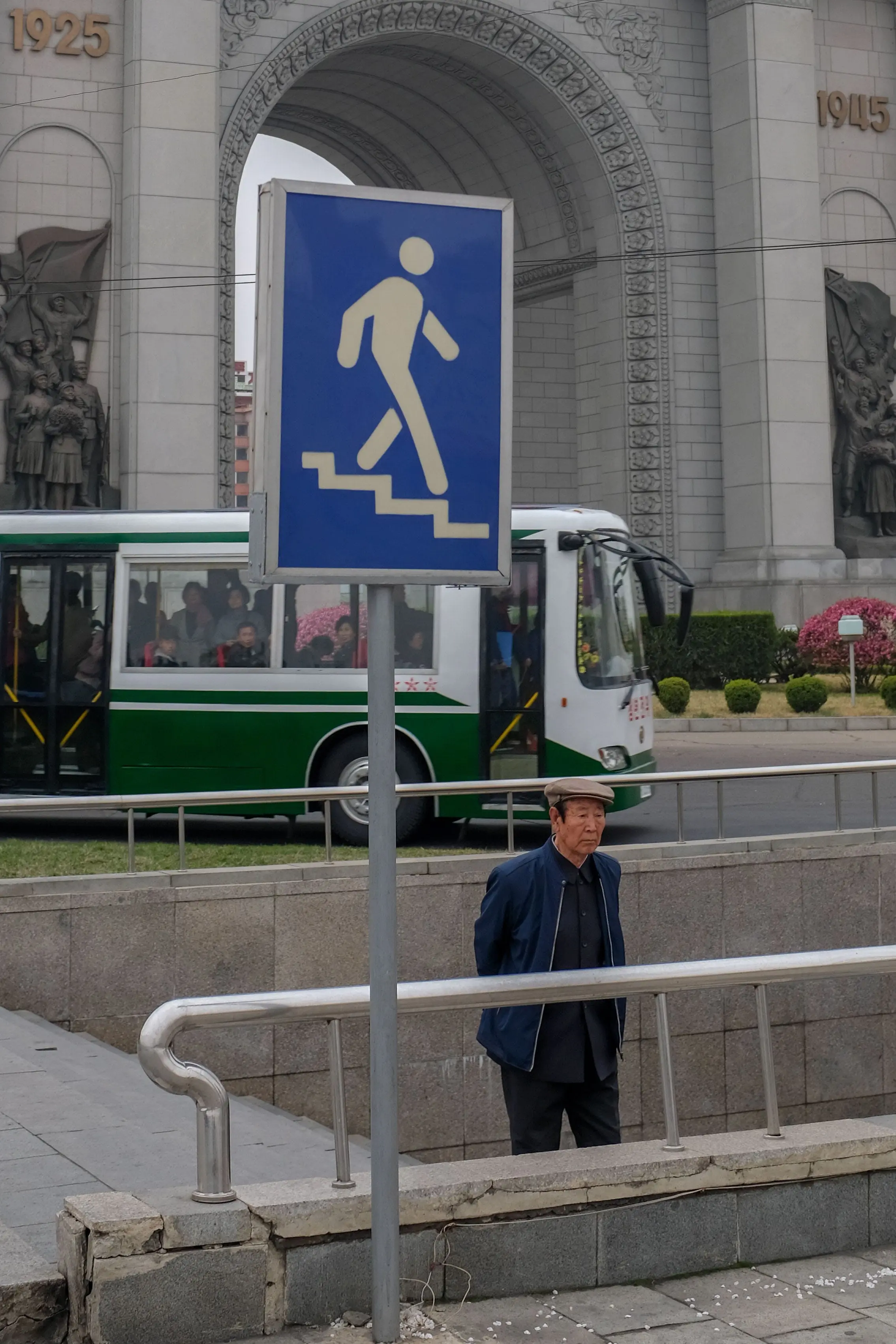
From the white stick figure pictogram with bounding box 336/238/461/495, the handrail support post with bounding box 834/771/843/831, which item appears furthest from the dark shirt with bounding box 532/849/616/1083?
the handrail support post with bounding box 834/771/843/831

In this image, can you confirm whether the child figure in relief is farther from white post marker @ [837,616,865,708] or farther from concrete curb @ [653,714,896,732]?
concrete curb @ [653,714,896,732]

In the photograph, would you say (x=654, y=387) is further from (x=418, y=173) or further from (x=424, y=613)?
(x=424, y=613)

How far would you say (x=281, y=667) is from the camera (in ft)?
44.6

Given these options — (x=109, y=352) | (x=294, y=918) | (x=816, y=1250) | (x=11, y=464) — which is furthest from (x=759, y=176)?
(x=816, y=1250)

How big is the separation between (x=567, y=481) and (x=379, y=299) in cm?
3008

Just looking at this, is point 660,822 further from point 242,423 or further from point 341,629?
point 242,423

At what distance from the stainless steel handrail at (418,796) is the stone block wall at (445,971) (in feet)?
1.18

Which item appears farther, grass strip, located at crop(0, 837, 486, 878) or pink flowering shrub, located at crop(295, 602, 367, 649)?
Answer: pink flowering shrub, located at crop(295, 602, 367, 649)

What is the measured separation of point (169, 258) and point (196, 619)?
12639mm

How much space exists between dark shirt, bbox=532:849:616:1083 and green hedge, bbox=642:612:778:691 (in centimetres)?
2023

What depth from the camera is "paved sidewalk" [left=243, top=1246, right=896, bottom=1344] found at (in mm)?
4301

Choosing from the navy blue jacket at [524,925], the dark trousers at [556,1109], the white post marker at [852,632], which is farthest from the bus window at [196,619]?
the white post marker at [852,632]

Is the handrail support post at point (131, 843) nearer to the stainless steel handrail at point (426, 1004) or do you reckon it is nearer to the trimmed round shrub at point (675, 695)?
the stainless steel handrail at point (426, 1004)

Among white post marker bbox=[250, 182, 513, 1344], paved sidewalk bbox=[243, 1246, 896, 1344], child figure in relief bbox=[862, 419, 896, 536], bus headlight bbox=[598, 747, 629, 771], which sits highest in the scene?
child figure in relief bbox=[862, 419, 896, 536]
